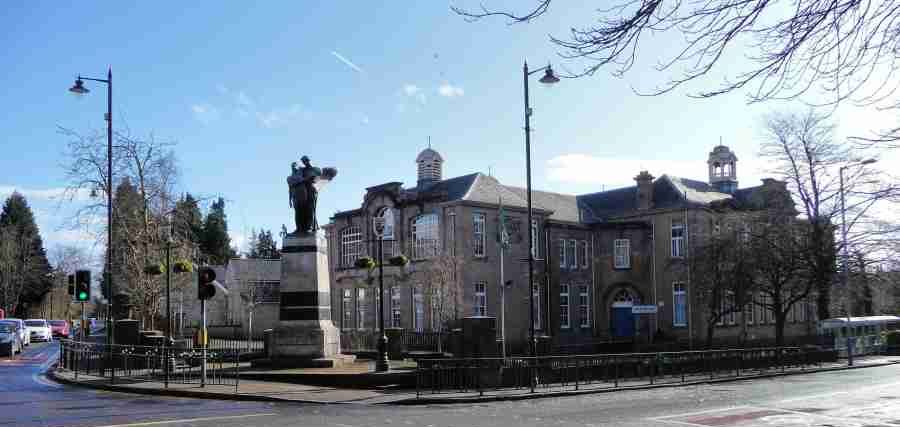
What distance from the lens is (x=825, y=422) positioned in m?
14.8

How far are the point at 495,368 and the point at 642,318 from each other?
32.3 meters

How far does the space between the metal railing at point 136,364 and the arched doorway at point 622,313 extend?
1224 inches

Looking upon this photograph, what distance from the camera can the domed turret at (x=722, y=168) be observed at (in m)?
58.7

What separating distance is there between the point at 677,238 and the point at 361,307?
68.3 feet

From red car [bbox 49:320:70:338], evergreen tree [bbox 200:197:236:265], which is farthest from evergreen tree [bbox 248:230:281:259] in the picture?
red car [bbox 49:320:70:338]

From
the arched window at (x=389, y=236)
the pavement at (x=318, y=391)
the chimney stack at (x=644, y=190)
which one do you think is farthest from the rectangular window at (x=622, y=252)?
the pavement at (x=318, y=391)

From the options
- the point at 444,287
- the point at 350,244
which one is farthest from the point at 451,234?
the point at 350,244

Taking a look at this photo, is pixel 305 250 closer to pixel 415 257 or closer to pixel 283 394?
pixel 283 394

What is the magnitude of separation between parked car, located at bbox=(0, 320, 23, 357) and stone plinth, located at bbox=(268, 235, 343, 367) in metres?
16.6

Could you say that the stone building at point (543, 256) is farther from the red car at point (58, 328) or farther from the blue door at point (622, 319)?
the red car at point (58, 328)

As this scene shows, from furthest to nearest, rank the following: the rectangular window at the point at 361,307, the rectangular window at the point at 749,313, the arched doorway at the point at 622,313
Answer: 1. the rectangular window at the point at 749,313
2. the arched doorway at the point at 622,313
3. the rectangular window at the point at 361,307

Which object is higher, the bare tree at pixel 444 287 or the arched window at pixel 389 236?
the arched window at pixel 389 236

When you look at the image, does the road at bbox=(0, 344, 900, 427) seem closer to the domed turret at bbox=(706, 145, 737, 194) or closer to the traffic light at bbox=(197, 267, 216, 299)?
the traffic light at bbox=(197, 267, 216, 299)

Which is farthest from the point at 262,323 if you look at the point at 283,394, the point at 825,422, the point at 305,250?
the point at 825,422
